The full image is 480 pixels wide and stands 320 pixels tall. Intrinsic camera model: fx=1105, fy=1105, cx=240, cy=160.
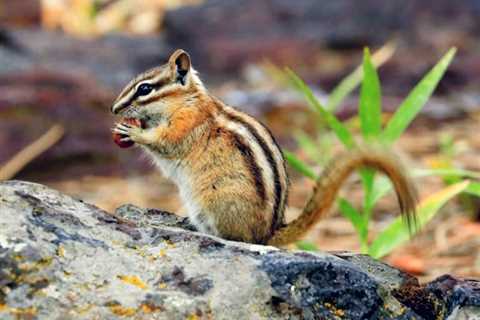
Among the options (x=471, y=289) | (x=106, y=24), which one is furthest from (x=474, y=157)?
(x=106, y=24)

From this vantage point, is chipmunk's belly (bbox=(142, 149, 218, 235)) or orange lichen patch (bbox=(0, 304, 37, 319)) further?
chipmunk's belly (bbox=(142, 149, 218, 235))

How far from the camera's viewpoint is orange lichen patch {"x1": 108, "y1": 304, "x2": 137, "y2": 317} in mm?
2962

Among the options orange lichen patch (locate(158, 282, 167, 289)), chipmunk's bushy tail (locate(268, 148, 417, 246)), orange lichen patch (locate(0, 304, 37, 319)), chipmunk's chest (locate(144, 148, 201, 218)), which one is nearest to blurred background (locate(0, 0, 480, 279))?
chipmunk's bushy tail (locate(268, 148, 417, 246))

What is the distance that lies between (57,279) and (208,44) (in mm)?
10191

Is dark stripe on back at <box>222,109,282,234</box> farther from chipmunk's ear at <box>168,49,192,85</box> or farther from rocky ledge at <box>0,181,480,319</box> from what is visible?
rocky ledge at <box>0,181,480,319</box>

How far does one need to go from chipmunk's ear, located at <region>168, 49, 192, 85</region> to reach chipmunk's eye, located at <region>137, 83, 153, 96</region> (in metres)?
0.15

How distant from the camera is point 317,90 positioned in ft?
38.6

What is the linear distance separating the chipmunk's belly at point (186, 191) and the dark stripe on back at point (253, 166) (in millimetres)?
207

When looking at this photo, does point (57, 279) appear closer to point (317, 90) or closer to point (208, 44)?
point (317, 90)

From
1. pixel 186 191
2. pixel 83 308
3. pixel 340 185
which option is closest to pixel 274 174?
pixel 340 185

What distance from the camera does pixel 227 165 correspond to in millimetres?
4016

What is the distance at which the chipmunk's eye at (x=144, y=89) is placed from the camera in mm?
4289

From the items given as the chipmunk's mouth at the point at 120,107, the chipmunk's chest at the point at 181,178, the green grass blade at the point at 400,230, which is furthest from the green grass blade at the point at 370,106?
the chipmunk's mouth at the point at 120,107

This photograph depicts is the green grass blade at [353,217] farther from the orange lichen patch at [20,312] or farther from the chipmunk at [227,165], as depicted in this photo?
the orange lichen patch at [20,312]
